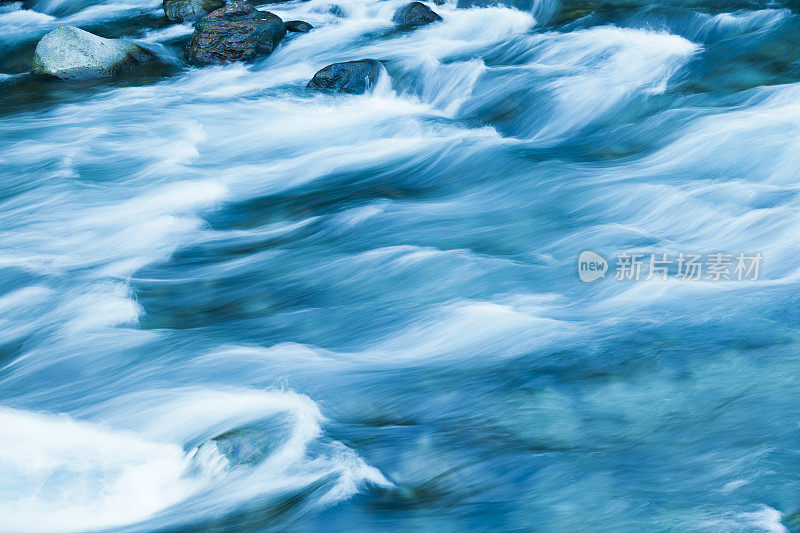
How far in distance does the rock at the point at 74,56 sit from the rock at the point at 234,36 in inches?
37.0

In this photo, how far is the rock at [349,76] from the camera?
8734 mm

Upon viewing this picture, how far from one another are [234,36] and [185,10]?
1.66 metres

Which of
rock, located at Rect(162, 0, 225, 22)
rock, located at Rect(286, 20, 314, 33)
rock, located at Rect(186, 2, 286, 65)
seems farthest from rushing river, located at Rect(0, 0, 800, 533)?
rock, located at Rect(162, 0, 225, 22)

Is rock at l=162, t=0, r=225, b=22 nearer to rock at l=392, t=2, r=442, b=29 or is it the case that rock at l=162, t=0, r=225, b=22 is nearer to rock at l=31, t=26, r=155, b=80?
rock at l=31, t=26, r=155, b=80

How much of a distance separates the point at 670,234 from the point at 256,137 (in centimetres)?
425

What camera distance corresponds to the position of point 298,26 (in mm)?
10758

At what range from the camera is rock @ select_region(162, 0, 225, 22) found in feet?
37.5

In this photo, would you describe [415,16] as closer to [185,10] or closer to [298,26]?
[298,26]
